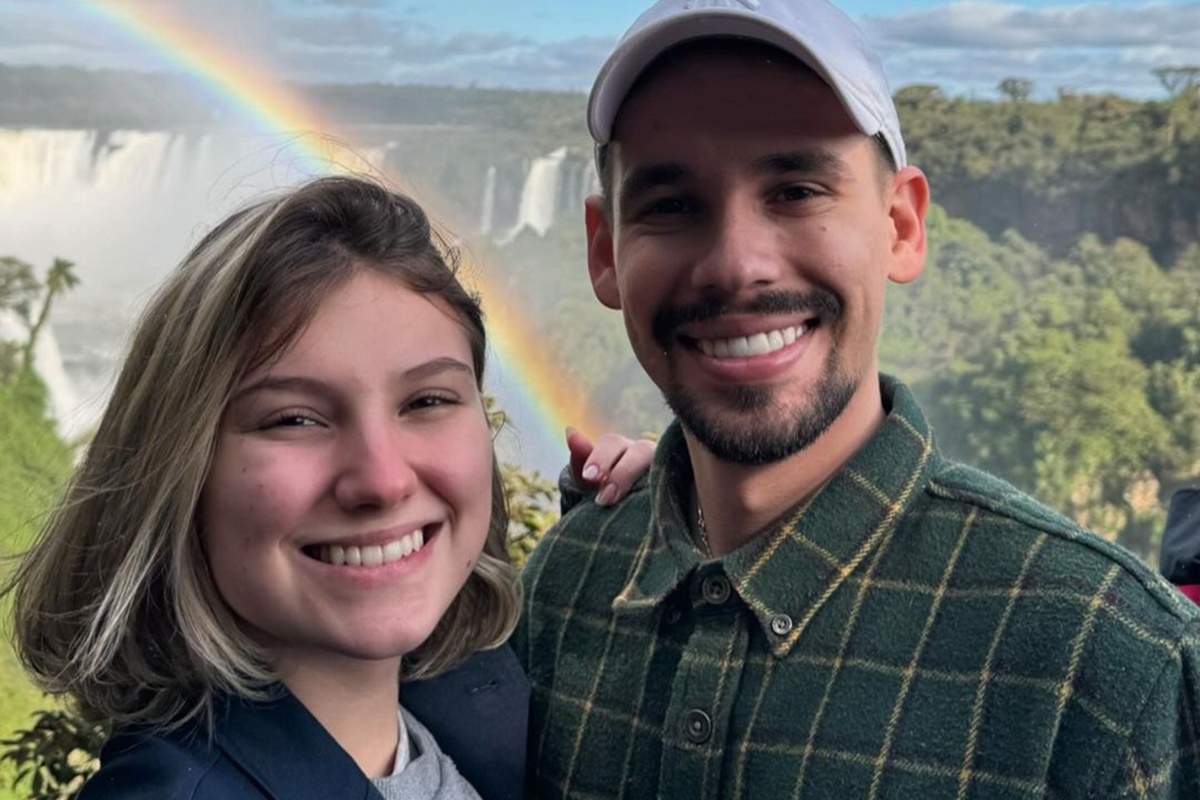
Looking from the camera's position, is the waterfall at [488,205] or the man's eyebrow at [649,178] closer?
the man's eyebrow at [649,178]

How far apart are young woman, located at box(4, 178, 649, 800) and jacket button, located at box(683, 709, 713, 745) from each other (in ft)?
1.03

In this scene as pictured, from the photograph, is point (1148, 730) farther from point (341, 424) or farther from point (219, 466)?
point (219, 466)

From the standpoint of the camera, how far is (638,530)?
1736 millimetres

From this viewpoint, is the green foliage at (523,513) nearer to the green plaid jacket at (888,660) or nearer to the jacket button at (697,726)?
the green plaid jacket at (888,660)

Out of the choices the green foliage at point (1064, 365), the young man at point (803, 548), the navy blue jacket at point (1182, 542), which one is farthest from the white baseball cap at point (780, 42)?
the green foliage at point (1064, 365)

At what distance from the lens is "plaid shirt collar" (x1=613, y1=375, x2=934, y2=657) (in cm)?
141

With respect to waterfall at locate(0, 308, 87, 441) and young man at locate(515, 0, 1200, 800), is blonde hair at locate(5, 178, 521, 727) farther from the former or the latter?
waterfall at locate(0, 308, 87, 441)

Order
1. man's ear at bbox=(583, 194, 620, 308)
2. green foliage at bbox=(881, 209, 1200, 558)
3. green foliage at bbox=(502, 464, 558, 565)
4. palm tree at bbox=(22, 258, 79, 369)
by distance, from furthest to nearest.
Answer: green foliage at bbox=(881, 209, 1200, 558) → palm tree at bbox=(22, 258, 79, 369) → green foliage at bbox=(502, 464, 558, 565) → man's ear at bbox=(583, 194, 620, 308)

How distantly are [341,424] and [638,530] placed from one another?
0.52 meters

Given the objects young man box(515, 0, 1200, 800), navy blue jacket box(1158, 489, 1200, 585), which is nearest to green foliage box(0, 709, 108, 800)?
young man box(515, 0, 1200, 800)

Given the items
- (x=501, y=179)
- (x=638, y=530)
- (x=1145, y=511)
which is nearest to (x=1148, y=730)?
(x=638, y=530)

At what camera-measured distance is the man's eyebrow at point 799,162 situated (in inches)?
58.4

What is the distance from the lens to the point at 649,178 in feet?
5.05

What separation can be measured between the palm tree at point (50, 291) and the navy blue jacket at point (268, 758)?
12.3ft
